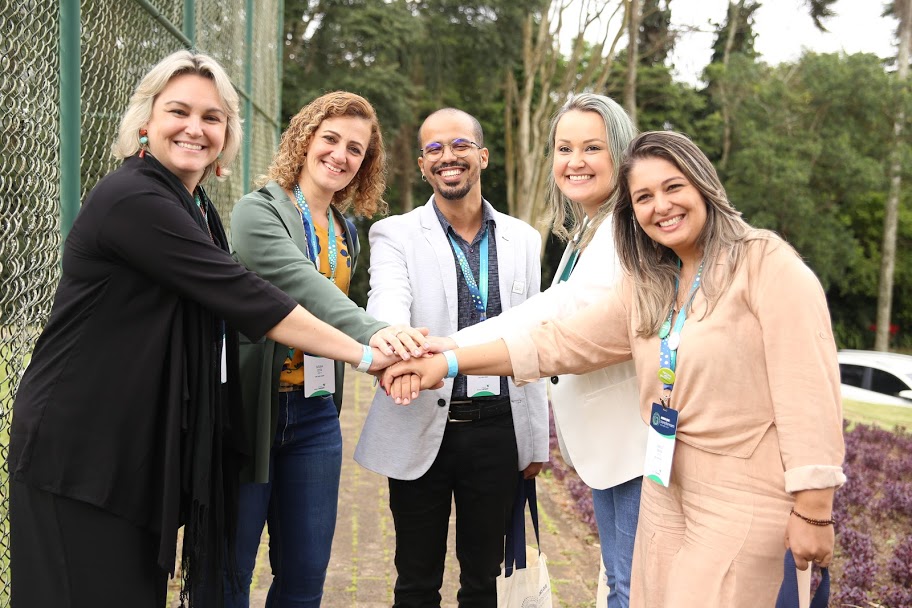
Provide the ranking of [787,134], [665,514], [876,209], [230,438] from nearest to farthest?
[665,514] → [230,438] → [787,134] → [876,209]

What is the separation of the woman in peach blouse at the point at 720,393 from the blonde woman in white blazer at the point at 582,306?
0.27 metres

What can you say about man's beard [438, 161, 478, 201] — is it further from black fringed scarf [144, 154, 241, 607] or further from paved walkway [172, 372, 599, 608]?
paved walkway [172, 372, 599, 608]

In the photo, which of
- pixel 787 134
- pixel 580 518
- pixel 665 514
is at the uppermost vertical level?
pixel 787 134

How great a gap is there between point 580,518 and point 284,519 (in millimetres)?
3477

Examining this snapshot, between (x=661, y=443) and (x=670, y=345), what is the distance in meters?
0.28

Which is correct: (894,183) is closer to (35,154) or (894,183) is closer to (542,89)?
(542,89)

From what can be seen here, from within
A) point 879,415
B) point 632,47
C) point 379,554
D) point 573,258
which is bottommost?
point 879,415

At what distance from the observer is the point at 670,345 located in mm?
2266

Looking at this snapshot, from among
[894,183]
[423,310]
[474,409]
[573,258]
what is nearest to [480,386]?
[474,409]

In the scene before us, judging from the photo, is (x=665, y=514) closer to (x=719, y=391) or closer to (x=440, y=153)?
(x=719, y=391)

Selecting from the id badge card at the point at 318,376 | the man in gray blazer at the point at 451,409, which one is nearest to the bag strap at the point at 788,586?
the man in gray blazer at the point at 451,409

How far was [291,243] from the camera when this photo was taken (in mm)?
2721

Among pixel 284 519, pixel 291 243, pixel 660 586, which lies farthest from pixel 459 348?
pixel 660 586

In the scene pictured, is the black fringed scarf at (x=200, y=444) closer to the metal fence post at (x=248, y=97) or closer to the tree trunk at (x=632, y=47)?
the metal fence post at (x=248, y=97)
